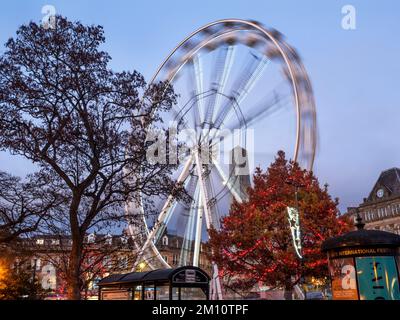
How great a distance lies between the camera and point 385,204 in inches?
2921

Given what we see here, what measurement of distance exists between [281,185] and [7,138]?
2196 centimetres

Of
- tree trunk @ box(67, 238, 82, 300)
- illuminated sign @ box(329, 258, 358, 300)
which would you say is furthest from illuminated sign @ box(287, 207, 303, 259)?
tree trunk @ box(67, 238, 82, 300)

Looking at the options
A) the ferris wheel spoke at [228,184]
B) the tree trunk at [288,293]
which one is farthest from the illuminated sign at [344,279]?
the tree trunk at [288,293]

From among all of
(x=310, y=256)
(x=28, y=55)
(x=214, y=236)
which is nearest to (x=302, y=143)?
(x=310, y=256)

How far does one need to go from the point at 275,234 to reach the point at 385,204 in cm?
5345

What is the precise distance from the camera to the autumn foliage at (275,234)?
1056 inches

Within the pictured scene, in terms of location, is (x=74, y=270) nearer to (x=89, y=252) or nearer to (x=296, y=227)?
(x=89, y=252)

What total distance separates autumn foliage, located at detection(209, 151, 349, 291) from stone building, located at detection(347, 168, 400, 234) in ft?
147

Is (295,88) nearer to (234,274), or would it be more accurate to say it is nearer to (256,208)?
(256,208)

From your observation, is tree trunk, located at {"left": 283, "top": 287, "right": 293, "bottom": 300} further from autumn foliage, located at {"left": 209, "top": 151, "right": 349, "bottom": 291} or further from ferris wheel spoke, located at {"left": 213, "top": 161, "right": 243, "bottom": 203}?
ferris wheel spoke, located at {"left": 213, "top": 161, "right": 243, "bottom": 203}

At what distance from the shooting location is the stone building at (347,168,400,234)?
72.1m

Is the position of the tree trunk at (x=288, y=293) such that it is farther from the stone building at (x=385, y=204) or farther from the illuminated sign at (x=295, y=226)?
the stone building at (x=385, y=204)

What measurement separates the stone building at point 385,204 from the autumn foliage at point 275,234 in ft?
147

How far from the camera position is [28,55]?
43.5ft
